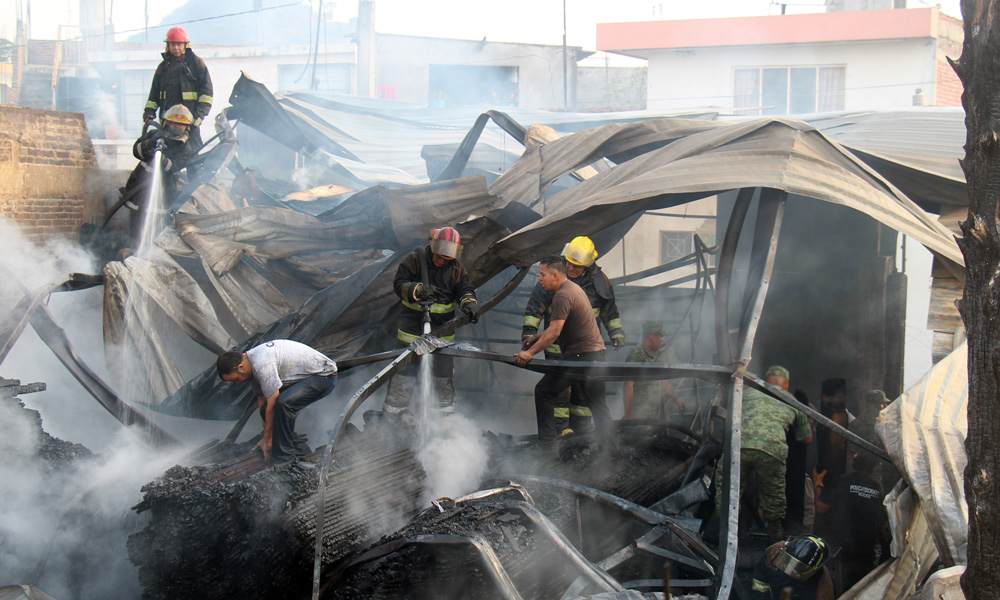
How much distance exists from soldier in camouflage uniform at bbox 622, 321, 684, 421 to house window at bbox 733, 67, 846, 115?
11002 mm

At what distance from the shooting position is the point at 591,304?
20.7ft

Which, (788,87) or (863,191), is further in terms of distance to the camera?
(788,87)

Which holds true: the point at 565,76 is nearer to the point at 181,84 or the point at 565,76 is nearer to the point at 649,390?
the point at 181,84

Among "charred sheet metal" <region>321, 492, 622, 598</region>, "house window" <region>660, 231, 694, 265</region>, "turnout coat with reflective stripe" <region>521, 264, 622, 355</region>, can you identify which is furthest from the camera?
"house window" <region>660, 231, 694, 265</region>

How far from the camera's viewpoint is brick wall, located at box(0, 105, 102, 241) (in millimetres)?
7496

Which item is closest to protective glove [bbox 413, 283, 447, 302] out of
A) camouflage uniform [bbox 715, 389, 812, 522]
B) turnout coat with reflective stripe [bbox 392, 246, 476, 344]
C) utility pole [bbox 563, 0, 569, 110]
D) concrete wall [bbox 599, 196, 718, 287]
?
turnout coat with reflective stripe [bbox 392, 246, 476, 344]

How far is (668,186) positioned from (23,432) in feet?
15.0

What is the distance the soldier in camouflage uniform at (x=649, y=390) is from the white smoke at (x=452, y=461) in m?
1.97

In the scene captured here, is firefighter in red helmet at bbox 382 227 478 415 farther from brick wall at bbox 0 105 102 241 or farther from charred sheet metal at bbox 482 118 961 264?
brick wall at bbox 0 105 102 241

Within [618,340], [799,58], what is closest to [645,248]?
[618,340]

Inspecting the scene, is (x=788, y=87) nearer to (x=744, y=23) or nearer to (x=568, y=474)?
(x=744, y=23)

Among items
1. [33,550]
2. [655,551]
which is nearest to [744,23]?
[655,551]

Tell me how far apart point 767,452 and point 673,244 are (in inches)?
216

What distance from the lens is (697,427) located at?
643 centimetres
